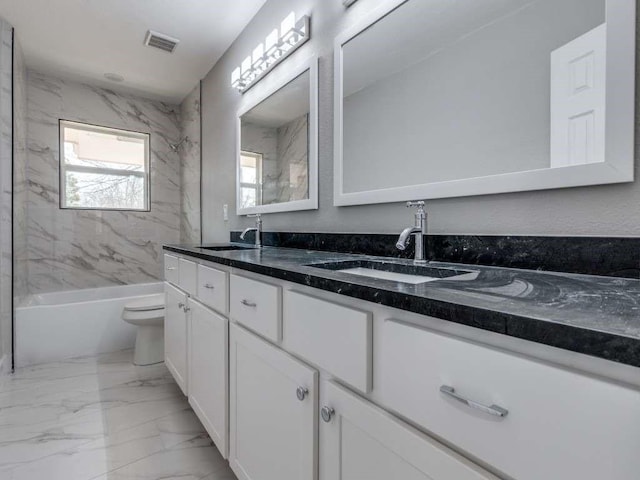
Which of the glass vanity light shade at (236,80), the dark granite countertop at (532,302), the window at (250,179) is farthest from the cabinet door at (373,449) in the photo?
the glass vanity light shade at (236,80)

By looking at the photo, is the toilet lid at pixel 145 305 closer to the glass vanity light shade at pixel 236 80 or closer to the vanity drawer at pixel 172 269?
the vanity drawer at pixel 172 269

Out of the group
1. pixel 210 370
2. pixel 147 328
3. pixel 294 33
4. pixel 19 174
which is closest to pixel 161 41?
pixel 294 33

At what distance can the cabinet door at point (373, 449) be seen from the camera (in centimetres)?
55

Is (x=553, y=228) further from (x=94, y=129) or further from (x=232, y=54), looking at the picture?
(x=94, y=129)

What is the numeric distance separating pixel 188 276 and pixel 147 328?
3.78 feet

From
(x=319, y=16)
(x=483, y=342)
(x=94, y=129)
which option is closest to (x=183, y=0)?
(x=319, y=16)

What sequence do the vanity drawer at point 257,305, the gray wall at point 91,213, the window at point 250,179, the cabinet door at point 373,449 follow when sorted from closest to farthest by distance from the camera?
1. the cabinet door at point 373,449
2. the vanity drawer at point 257,305
3. the window at point 250,179
4. the gray wall at point 91,213

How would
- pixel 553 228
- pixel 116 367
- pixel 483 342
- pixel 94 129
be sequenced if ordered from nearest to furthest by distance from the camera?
pixel 483 342 → pixel 553 228 → pixel 116 367 → pixel 94 129

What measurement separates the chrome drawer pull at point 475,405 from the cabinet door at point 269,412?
0.38 meters

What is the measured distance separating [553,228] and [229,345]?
1.09 metres

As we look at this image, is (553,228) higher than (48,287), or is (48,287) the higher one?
(553,228)

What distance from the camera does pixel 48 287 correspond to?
315cm

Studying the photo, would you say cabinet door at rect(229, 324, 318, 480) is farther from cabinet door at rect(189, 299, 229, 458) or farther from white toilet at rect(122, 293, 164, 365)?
white toilet at rect(122, 293, 164, 365)

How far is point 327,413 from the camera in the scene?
785 millimetres
